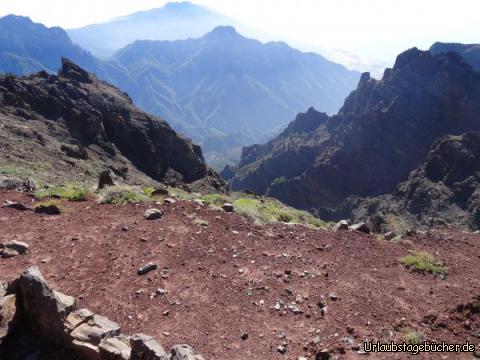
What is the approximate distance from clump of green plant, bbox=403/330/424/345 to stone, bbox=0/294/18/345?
26.1 ft

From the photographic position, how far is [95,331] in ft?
28.3

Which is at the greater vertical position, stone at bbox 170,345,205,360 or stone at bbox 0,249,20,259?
stone at bbox 170,345,205,360

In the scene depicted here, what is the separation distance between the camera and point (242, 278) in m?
11.2

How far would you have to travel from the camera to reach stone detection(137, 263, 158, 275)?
1129 centimetres

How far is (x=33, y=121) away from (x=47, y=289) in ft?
187

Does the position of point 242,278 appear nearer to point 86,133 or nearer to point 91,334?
point 91,334

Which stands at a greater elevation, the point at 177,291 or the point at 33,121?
the point at 177,291

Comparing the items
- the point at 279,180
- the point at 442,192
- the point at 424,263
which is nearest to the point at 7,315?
the point at 424,263

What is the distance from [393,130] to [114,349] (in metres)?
150

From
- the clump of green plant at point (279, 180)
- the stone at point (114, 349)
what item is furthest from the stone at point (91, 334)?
the clump of green plant at point (279, 180)

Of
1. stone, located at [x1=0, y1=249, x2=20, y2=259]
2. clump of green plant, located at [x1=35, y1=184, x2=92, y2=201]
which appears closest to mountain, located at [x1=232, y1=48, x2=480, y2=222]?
clump of green plant, located at [x1=35, y1=184, x2=92, y2=201]

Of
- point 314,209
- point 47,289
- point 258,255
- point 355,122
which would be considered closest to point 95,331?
point 47,289

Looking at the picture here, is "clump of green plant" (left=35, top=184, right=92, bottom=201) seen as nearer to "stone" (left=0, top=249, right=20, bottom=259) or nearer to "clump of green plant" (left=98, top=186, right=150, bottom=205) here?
"clump of green plant" (left=98, top=186, right=150, bottom=205)

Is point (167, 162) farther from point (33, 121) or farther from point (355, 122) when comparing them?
point (355, 122)
